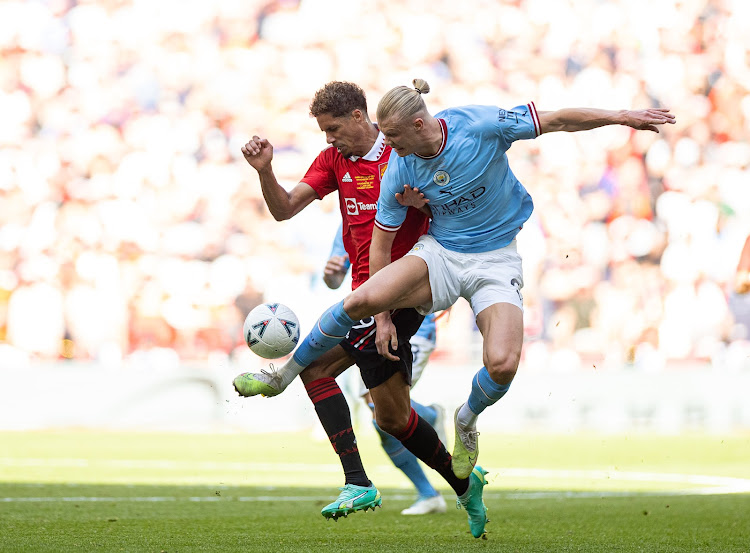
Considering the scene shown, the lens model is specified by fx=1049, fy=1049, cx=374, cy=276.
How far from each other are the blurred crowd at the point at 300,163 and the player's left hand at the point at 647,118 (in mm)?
9266

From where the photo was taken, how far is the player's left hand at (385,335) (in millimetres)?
5594

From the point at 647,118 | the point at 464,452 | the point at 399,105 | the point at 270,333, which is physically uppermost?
the point at 399,105

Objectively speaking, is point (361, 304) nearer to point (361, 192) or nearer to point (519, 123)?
point (361, 192)

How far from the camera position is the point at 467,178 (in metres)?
5.50

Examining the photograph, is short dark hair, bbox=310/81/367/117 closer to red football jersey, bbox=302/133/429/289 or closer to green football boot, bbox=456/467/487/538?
red football jersey, bbox=302/133/429/289

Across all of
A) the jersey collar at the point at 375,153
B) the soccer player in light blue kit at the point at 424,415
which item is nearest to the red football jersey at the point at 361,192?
the jersey collar at the point at 375,153

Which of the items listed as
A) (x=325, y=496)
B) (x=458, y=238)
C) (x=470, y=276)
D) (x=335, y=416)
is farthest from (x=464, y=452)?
(x=325, y=496)

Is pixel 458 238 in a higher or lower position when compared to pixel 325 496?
higher

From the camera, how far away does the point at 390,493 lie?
8555 mm

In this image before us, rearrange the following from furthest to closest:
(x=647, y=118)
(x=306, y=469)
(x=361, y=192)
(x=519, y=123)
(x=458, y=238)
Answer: (x=306, y=469), (x=361, y=192), (x=458, y=238), (x=519, y=123), (x=647, y=118)

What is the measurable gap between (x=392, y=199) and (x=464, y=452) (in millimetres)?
1407

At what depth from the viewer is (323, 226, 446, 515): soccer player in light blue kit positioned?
658 centimetres

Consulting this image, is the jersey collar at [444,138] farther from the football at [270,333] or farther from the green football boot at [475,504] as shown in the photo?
the green football boot at [475,504]

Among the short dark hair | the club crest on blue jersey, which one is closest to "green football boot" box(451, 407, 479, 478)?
the club crest on blue jersey
